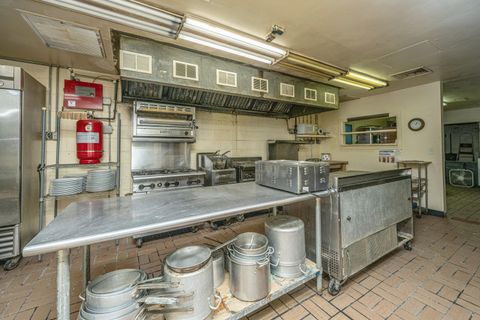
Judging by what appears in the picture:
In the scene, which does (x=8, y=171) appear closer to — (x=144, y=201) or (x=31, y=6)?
(x=31, y=6)

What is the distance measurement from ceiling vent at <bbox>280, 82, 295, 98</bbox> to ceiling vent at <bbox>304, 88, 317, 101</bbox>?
33 cm

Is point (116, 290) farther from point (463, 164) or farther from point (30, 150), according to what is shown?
point (463, 164)

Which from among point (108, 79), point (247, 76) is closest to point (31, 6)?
point (108, 79)

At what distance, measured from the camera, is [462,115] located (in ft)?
24.6

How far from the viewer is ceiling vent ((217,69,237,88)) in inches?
116

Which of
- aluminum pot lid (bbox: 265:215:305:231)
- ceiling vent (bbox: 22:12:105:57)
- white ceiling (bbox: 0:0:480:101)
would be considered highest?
white ceiling (bbox: 0:0:480:101)

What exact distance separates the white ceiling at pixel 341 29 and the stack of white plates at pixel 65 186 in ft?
5.58

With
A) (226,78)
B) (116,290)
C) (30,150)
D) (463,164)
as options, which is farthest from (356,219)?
(463,164)

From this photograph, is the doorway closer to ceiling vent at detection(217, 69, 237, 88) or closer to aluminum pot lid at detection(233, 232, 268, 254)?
aluminum pot lid at detection(233, 232, 268, 254)

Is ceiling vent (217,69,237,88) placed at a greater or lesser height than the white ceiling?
lesser

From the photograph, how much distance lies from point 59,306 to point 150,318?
48cm

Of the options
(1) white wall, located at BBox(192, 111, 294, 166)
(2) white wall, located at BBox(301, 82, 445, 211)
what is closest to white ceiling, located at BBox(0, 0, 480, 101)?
(2) white wall, located at BBox(301, 82, 445, 211)

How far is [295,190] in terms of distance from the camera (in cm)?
176

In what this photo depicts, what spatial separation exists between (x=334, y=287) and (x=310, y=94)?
10.3 feet
